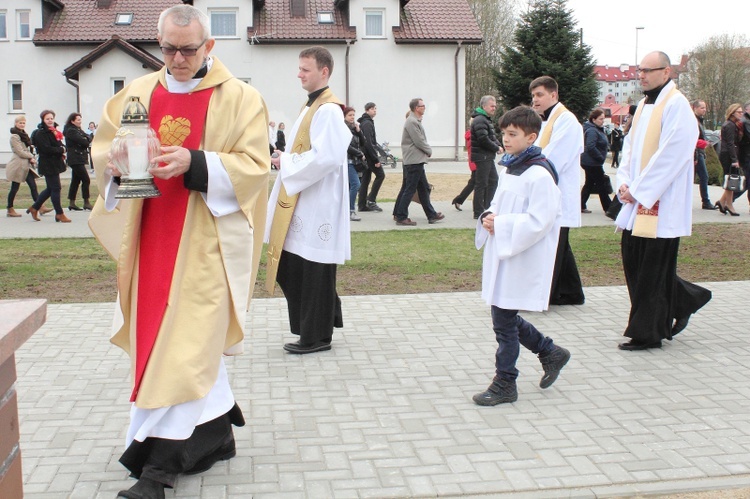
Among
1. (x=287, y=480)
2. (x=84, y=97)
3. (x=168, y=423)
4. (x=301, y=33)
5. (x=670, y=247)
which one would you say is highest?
(x=301, y=33)

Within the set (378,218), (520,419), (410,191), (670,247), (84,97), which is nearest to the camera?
(520,419)

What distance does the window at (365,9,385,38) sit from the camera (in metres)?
35.1

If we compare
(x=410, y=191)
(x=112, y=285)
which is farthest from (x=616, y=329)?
(x=410, y=191)

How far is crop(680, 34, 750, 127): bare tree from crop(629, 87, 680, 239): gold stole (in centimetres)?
5449

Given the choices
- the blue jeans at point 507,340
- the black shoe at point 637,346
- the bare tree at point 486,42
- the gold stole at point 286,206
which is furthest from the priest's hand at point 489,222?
the bare tree at point 486,42

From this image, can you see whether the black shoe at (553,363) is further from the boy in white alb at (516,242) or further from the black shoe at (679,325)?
the black shoe at (679,325)

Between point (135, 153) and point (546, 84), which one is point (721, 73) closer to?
point (546, 84)

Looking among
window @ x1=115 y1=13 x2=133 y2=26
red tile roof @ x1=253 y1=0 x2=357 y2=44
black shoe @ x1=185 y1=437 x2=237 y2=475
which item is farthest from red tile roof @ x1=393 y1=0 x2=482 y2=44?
black shoe @ x1=185 y1=437 x2=237 y2=475

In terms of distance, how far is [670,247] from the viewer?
251 inches

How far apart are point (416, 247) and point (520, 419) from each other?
658cm

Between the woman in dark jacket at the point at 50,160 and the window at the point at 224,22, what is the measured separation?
21354mm

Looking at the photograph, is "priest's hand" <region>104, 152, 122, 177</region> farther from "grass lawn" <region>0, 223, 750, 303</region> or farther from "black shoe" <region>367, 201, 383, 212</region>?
"black shoe" <region>367, 201, 383, 212</region>

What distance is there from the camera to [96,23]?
35250 millimetres

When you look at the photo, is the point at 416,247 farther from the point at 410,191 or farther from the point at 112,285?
the point at 112,285
